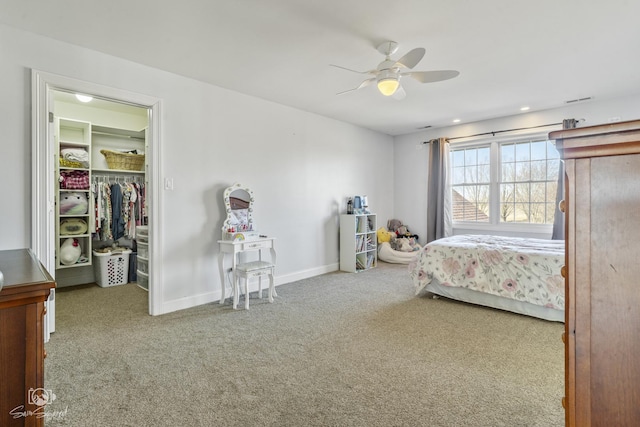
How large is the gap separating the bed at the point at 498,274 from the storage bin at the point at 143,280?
11.0ft

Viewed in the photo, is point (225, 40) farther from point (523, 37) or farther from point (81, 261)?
point (81, 261)

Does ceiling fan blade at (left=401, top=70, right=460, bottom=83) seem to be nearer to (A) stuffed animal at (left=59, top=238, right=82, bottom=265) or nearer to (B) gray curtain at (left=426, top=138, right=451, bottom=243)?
(B) gray curtain at (left=426, top=138, right=451, bottom=243)

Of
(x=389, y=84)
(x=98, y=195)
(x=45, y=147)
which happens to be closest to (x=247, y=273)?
(x=45, y=147)

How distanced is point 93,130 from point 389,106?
4.27 meters

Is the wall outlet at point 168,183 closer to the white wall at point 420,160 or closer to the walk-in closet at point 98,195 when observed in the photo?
the walk-in closet at point 98,195

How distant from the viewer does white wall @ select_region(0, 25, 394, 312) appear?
7.89ft

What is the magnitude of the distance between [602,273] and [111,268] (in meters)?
5.05

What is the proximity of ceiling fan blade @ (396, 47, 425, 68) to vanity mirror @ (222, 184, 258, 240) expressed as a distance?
219cm

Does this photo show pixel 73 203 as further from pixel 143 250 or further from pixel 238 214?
pixel 238 214

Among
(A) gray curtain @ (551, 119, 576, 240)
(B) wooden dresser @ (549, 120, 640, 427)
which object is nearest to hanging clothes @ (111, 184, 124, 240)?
(B) wooden dresser @ (549, 120, 640, 427)

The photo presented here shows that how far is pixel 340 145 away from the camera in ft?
16.9

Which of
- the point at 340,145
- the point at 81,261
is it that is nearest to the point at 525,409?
the point at 340,145

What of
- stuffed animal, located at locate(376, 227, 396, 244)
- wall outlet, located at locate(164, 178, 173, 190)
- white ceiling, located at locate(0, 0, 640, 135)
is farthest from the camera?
stuffed animal, located at locate(376, 227, 396, 244)

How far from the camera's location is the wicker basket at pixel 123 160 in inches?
174
